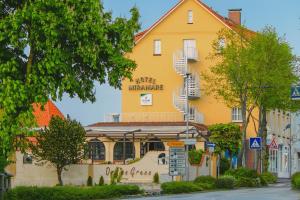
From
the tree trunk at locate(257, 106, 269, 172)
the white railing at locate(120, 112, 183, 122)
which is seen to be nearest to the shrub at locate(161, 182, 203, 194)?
the tree trunk at locate(257, 106, 269, 172)

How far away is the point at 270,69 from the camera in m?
59.1

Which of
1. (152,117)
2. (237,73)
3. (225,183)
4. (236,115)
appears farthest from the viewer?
(152,117)

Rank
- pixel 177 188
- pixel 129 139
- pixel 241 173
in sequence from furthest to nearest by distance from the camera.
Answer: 1. pixel 129 139
2. pixel 241 173
3. pixel 177 188

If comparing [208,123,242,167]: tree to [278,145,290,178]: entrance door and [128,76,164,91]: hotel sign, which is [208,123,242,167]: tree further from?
[278,145,290,178]: entrance door

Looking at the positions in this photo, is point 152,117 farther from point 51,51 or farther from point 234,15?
point 51,51

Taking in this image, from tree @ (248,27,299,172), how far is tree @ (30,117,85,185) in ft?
42.5

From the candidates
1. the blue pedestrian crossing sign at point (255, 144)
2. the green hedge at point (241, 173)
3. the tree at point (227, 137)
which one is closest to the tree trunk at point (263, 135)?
the tree at point (227, 137)

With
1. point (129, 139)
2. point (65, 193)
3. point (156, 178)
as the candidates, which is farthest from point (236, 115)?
point (65, 193)

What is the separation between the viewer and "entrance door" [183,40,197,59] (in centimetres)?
7988

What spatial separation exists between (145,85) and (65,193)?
5033 cm

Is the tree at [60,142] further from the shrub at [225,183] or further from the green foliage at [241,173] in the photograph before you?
the shrub at [225,183]

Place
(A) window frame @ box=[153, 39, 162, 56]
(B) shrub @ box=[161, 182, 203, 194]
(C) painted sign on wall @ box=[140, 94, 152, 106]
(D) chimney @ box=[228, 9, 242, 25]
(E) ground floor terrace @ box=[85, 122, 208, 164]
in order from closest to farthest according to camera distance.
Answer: (B) shrub @ box=[161, 182, 203, 194]
(E) ground floor terrace @ box=[85, 122, 208, 164]
(A) window frame @ box=[153, 39, 162, 56]
(C) painted sign on wall @ box=[140, 94, 152, 106]
(D) chimney @ box=[228, 9, 242, 25]

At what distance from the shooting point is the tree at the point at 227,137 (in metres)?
73.5

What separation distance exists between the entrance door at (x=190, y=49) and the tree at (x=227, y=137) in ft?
27.5
